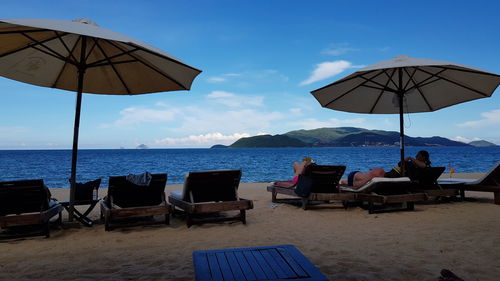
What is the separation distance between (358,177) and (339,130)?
180676mm

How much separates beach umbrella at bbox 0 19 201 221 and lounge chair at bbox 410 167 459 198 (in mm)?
5186

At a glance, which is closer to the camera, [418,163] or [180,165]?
[418,163]

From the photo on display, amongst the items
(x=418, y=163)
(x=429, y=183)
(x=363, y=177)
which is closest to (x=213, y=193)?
(x=363, y=177)

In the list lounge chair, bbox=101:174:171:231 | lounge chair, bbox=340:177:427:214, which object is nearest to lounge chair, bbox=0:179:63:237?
lounge chair, bbox=101:174:171:231

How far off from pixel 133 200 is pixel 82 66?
88.3 inches

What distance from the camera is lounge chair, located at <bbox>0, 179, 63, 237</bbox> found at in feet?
15.7

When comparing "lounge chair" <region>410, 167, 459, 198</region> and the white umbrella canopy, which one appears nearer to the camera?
the white umbrella canopy

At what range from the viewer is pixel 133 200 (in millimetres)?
5777

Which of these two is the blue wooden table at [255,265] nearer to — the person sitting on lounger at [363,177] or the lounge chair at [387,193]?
the lounge chair at [387,193]

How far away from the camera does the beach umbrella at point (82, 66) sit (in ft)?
17.6

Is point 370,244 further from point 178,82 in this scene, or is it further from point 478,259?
point 178,82

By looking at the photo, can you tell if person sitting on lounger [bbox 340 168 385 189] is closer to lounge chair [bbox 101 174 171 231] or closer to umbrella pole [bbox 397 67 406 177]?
umbrella pole [bbox 397 67 406 177]

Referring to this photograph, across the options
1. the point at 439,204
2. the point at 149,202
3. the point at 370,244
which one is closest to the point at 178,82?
the point at 149,202

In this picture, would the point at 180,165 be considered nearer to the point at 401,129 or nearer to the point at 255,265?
the point at 401,129
